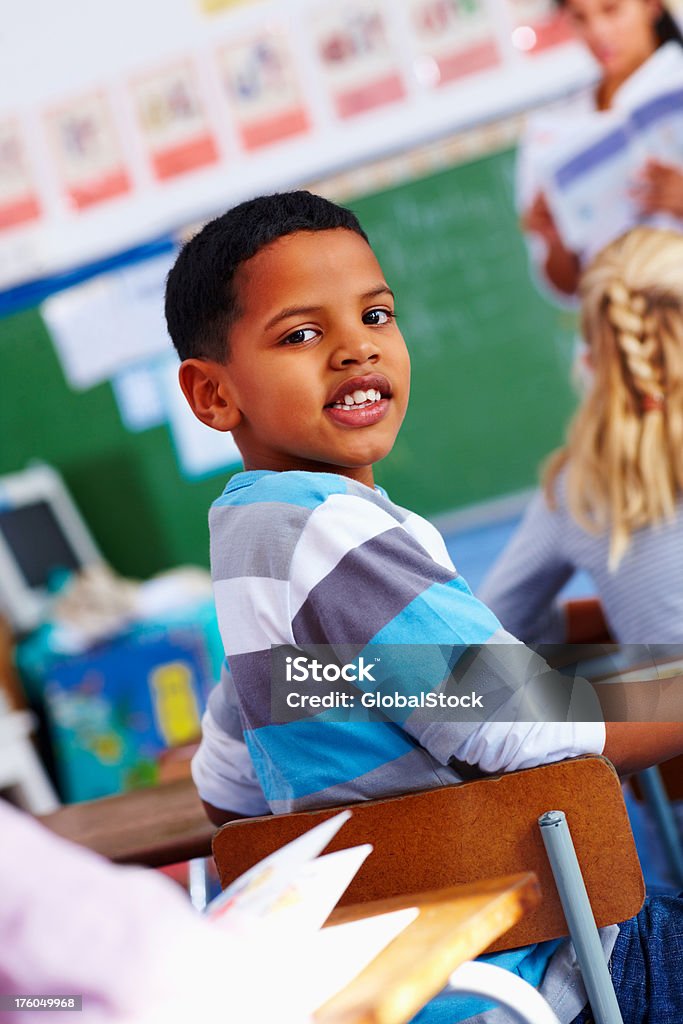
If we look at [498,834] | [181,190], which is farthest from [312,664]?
[181,190]

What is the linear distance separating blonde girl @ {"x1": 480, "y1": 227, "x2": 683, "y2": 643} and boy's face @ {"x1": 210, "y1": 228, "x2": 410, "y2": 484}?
0.77 m

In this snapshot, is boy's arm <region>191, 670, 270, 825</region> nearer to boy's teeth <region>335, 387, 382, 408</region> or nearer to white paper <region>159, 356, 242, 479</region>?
boy's teeth <region>335, 387, 382, 408</region>

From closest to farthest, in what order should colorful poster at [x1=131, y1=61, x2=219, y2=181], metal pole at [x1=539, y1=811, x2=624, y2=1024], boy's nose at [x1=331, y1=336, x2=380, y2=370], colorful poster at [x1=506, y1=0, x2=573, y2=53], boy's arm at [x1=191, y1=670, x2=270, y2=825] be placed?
1. metal pole at [x1=539, y1=811, x2=624, y2=1024]
2. boy's nose at [x1=331, y1=336, x2=380, y2=370]
3. boy's arm at [x1=191, y1=670, x2=270, y2=825]
4. colorful poster at [x1=506, y1=0, x2=573, y2=53]
5. colorful poster at [x1=131, y1=61, x2=219, y2=181]

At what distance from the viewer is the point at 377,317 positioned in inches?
39.2

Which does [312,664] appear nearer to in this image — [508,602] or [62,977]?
[62,977]

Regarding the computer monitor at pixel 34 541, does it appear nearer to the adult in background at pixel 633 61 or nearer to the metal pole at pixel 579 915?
the adult in background at pixel 633 61

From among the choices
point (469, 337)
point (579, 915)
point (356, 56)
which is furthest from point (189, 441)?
point (579, 915)

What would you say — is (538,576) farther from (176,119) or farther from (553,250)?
(553,250)

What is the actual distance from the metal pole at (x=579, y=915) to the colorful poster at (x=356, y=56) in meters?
2.40

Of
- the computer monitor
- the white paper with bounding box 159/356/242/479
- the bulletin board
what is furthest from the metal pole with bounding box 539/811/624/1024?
the computer monitor

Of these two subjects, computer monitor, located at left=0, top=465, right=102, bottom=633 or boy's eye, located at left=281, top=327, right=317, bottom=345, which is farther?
computer monitor, located at left=0, top=465, right=102, bottom=633

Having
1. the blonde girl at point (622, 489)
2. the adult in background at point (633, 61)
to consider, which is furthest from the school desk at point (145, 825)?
the adult in background at point (633, 61)

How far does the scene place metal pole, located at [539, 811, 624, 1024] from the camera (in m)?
0.84

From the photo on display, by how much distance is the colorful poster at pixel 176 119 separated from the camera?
2.98m
